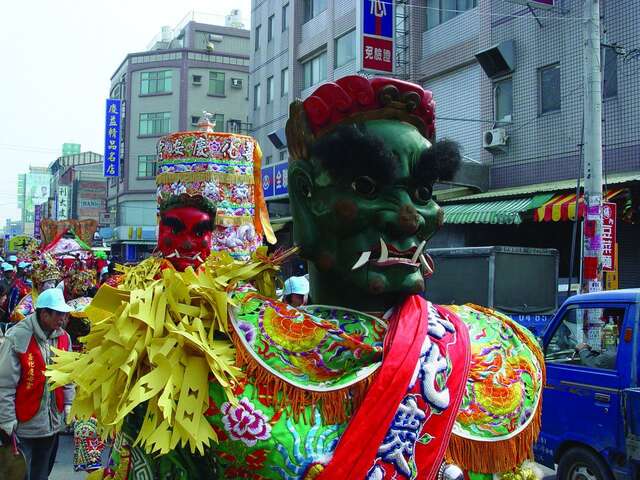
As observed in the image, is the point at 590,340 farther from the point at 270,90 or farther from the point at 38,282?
the point at 270,90

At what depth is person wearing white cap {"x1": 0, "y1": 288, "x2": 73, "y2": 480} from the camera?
4379mm

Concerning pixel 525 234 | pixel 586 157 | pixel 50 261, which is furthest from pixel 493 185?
pixel 50 261

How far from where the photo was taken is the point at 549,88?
1380 centimetres

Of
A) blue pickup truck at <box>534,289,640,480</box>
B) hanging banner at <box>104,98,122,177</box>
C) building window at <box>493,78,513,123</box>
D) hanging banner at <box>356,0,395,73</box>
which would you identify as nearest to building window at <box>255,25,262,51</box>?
hanging banner at <box>104,98,122,177</box>

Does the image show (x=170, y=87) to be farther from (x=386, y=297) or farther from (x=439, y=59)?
(x=386, y=297)

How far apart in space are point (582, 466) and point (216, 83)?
4000 cm

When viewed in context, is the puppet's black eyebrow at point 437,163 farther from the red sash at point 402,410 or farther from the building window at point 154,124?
the building window at point 154,124

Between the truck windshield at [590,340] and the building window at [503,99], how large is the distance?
31.4 ft

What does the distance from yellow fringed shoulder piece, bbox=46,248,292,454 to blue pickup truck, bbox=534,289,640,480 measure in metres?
3.91

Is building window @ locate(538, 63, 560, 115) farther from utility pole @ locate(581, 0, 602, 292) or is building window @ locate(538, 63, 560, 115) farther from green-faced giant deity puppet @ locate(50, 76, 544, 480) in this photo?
green-faced giant deity puppet @ locate(50, 76, 544, 480)

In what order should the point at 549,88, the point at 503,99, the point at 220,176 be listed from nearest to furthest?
1. the point at 220,176
2. the point at 549,88
3. the point at 503,99

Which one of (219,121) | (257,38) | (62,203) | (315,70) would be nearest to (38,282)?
(315,70)

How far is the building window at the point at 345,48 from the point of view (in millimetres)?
21141

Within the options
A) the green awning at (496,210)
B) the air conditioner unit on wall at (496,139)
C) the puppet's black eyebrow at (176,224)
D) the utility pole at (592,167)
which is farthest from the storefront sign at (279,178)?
the puppet's black eyebrow at (176,224)
